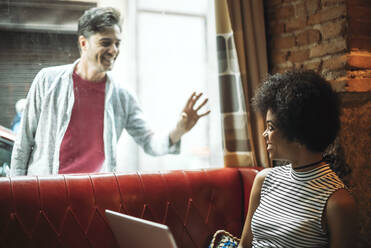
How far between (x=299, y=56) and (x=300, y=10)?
28 centimetres

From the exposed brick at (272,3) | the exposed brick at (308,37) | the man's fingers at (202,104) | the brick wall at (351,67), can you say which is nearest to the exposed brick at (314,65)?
the brick wall at (351,67)

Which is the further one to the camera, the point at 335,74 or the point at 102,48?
the point at 102,48

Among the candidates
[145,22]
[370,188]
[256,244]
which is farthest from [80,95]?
[370,188]

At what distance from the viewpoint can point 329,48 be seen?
2258mm

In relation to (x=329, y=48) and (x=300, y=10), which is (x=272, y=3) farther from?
(x=329, y=48)

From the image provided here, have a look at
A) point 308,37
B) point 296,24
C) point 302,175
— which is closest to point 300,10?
point 296,24

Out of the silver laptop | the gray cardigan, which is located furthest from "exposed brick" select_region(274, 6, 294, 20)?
the silver laptop

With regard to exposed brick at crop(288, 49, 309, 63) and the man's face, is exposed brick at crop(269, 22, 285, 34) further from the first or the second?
the man's face

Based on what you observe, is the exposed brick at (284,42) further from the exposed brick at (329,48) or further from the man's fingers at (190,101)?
the man's fingers at (190,101)

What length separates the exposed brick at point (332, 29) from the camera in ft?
7.19

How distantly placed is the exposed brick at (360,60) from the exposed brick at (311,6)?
365mm

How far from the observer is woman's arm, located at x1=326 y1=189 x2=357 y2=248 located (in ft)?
4.49

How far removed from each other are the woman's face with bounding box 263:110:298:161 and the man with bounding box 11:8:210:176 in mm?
897

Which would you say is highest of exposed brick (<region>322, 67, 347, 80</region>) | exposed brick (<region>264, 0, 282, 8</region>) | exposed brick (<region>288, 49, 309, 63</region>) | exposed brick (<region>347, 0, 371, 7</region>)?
A: exposed brick (<region>264, 0, 282, 8</region>)
